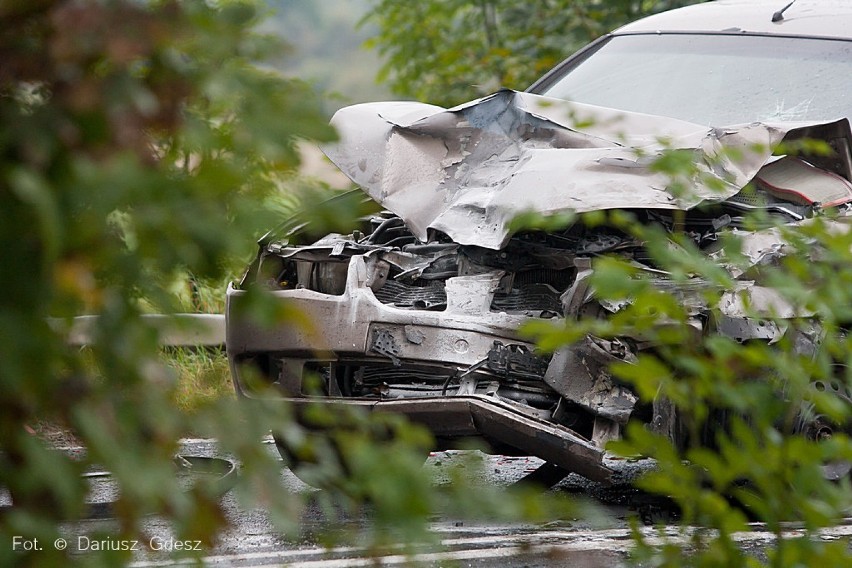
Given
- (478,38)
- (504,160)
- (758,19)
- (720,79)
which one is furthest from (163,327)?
(478,38)

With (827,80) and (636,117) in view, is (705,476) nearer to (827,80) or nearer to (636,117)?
(636,117)

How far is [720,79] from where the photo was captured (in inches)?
221

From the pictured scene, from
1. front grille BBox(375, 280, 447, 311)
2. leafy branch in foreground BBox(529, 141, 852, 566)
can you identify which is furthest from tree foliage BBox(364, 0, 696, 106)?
leafy branch in foreground BBox(529, 141, 852, 566)

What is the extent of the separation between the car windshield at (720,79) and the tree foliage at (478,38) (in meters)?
3.62

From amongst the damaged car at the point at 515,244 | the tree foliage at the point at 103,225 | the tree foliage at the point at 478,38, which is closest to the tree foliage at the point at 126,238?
the tree foliage at the point at 103,225

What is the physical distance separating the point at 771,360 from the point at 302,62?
81 cm

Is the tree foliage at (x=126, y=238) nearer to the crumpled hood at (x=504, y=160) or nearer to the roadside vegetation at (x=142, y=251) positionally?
the roadside vegetation at (x=142, y=251)

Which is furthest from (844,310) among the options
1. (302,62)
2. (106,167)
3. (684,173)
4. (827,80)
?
(827,80)

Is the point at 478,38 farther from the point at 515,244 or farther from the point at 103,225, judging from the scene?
the point at 103,225

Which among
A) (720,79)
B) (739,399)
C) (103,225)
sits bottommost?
(720,79)

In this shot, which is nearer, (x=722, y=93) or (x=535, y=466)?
(x=722, y=93)

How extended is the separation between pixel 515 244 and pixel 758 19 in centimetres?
212

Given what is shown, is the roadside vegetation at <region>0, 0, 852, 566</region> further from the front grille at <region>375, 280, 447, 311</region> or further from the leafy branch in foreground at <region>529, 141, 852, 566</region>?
the front grille at <region>375, 280, 447, 311</region>

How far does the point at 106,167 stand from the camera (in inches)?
48.2
